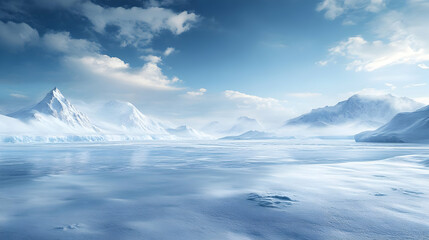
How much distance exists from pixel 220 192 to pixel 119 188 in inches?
136

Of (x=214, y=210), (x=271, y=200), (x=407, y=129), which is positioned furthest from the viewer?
(x=407, y=129)

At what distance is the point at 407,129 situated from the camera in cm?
5844

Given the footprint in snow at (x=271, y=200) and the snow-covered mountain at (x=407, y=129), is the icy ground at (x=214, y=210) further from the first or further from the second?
the snow-covered mountain at (x=407, y=129)

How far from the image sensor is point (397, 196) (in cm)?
657

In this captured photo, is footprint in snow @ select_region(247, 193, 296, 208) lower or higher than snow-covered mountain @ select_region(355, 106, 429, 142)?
lower

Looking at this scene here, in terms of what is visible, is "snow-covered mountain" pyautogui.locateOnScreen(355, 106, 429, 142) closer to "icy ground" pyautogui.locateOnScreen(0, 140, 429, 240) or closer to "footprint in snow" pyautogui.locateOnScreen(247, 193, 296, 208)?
"icy ground" pyautogui.locateOnScreen(0, 140, 429, 240)

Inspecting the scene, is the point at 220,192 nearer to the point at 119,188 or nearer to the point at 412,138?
the point at 119,188

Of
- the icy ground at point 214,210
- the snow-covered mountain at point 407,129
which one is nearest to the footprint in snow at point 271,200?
the icy ground at point 214,210

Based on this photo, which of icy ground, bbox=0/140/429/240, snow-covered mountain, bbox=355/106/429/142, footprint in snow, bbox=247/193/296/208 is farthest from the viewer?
snow-covered mountain, bbox=355/106/429/142

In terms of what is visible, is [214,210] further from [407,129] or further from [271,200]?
[407,129]

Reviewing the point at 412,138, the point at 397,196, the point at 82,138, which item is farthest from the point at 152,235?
the point at 82,138

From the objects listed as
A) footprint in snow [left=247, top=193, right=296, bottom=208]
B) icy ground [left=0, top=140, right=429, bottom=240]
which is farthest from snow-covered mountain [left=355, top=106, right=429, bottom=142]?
footprint in snow [left=247, top=193, right=296, bottom=208]

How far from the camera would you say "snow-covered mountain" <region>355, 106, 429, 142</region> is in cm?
5438

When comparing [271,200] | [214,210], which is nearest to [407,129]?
[271,200]
